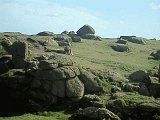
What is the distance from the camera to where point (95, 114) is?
40.1m

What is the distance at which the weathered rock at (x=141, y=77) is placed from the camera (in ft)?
173

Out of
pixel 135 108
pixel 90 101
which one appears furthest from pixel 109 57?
pixel 135 108

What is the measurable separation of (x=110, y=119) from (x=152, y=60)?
A: 129 feet

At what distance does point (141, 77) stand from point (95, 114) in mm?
15680

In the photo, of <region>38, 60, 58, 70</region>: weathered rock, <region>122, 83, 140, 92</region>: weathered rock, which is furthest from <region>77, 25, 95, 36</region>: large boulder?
<region>38, 60, 58, 70</region>: weathered rock

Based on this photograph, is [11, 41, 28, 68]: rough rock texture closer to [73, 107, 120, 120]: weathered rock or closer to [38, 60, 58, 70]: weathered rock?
[38, 60, 58, 70]: weathered rock

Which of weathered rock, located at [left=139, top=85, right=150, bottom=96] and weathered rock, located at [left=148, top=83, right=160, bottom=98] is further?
weathered rock, located at [left=139, top=85, right=150, bottom=96]

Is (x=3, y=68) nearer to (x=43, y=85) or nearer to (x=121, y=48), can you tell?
(x=43, y=85)

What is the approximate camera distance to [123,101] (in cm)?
4331

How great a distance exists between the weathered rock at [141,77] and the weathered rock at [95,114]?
13167mm

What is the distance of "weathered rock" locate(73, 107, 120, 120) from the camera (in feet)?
131

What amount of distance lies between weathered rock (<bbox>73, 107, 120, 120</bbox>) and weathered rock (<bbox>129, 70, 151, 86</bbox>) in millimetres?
13167

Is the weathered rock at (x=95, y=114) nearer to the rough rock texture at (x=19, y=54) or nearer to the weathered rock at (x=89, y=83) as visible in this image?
the weathered rock at (x=89, y=83)

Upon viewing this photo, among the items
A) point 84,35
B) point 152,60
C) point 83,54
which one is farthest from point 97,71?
point 84,35
